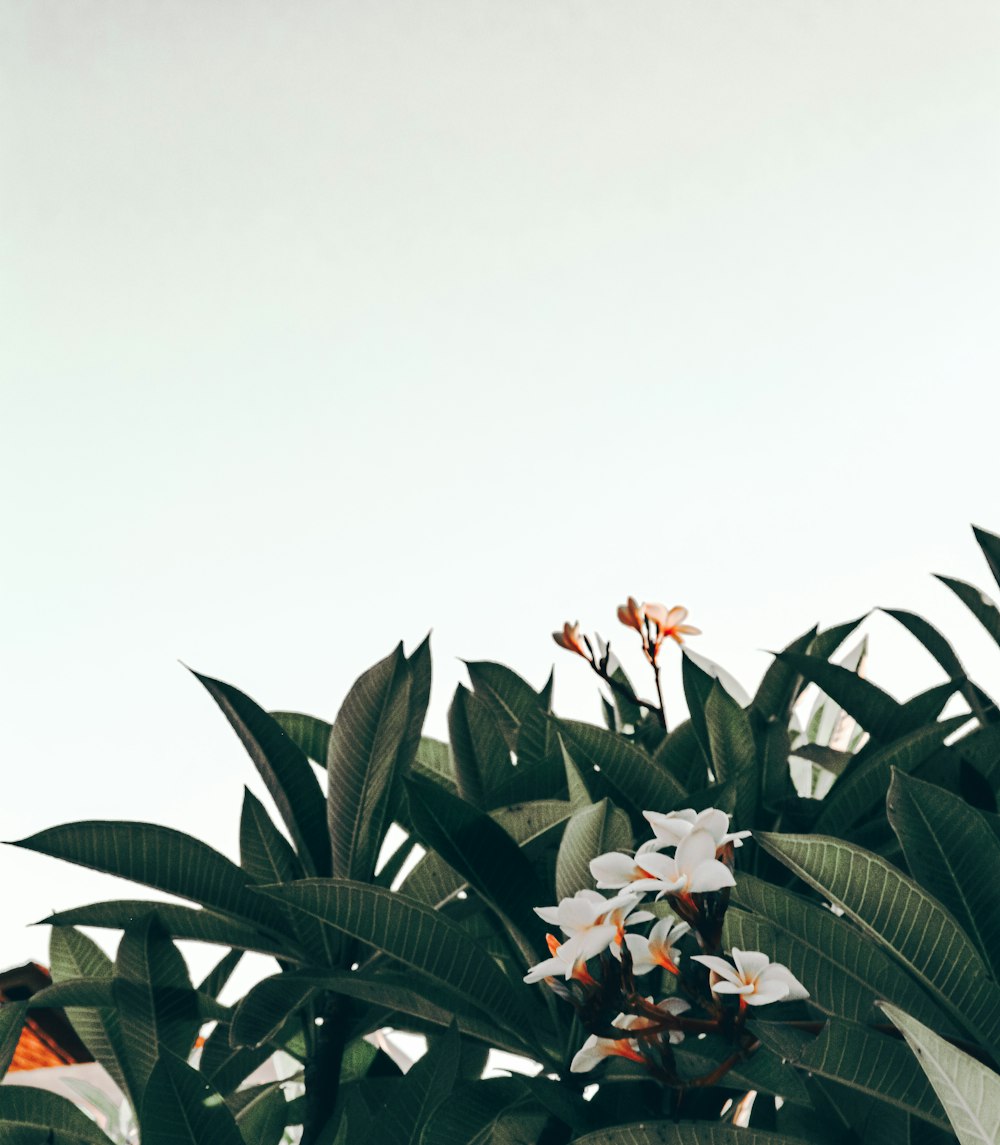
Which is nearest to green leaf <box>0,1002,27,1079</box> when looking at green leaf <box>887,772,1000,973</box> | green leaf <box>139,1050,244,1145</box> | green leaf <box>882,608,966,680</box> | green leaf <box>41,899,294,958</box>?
green leaf <box>41,899,294,958</box>

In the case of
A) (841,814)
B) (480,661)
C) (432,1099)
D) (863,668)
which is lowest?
(432,1099)

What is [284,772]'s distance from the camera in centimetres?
100

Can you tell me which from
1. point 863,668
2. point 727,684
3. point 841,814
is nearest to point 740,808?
point 841,814

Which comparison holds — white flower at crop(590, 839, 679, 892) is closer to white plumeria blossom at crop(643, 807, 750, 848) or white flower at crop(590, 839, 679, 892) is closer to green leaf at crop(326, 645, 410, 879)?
white plumeria blossom at crop(643, 807, 750, 848)

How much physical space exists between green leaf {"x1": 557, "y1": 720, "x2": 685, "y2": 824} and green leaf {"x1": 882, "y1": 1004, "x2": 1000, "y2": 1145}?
1.40 ft

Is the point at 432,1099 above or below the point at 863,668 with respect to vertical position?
below

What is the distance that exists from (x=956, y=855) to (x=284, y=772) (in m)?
0.56

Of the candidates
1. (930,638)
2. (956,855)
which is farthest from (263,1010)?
(930,638)

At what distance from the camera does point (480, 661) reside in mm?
1200

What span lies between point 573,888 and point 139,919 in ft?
1.34

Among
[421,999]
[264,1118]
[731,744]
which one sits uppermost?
[731,744]

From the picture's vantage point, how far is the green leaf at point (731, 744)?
0.96m

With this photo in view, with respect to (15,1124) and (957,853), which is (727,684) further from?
(15,1124)

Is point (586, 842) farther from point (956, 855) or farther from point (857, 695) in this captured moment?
point (857, 695)
